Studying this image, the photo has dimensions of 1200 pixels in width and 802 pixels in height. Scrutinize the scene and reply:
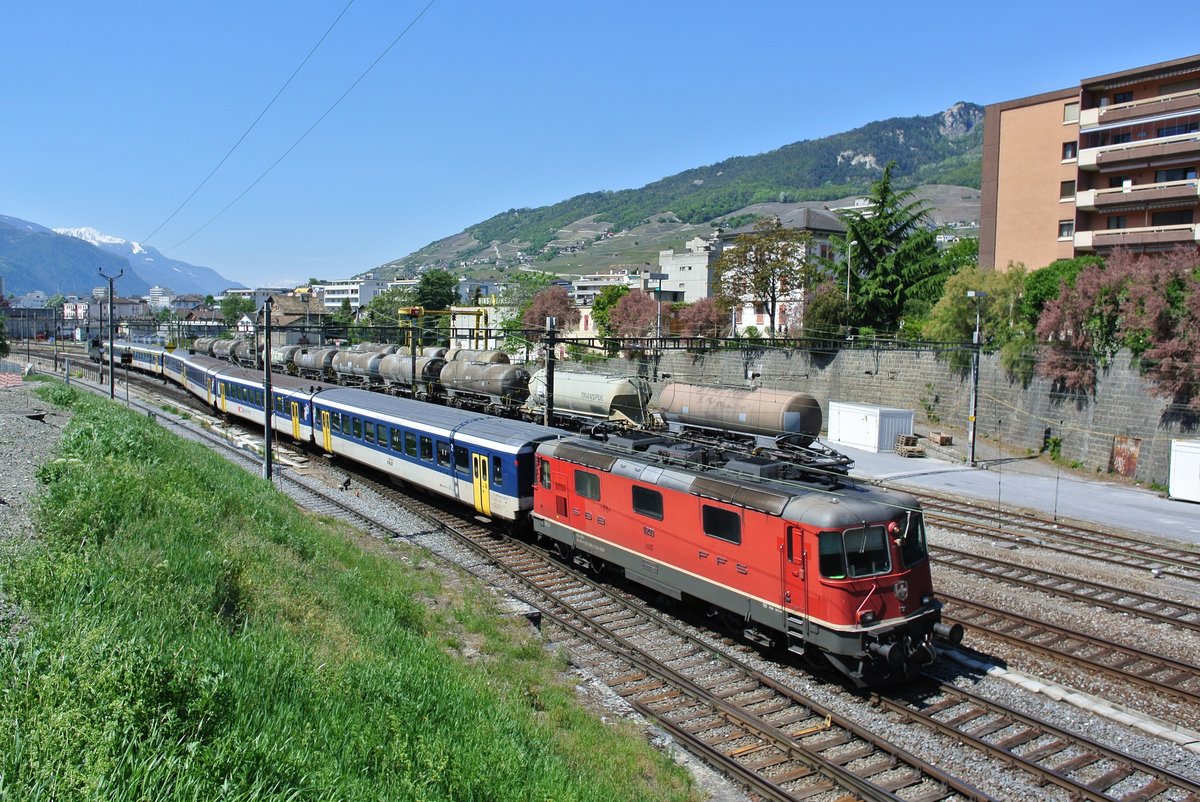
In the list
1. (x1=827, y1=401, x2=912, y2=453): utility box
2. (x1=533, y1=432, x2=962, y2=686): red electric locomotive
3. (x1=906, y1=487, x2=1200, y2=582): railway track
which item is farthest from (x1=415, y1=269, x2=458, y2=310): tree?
(x1=533, y1=432, x2=962, y2=686): red electric locomotive

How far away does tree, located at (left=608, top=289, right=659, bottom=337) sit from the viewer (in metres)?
64.3

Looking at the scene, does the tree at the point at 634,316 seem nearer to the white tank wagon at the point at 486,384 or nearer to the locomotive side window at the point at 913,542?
the white tank wagon at the point at 486,384

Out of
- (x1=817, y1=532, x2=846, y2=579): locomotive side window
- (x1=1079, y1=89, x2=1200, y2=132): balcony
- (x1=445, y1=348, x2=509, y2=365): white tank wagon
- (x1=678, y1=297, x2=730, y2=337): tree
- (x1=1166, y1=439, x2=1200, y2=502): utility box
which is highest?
(x1=1079, y1=89, x2=1200, y2=132): balcony

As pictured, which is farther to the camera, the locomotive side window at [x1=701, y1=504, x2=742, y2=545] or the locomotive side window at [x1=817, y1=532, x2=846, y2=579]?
the locomotive side window at [x1=701, y1=504, x2=742, y2=545]

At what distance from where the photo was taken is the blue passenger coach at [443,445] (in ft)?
63.0

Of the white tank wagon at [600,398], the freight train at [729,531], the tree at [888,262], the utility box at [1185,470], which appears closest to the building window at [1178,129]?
the tree at [888,262]

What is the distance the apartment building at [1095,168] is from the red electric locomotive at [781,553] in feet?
106

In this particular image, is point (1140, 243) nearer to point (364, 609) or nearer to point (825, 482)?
point (825, 482)

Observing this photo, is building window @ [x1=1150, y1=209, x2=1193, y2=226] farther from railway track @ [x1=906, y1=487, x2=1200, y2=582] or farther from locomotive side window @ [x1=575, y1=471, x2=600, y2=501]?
locomotive side window @ [x1=575, y1=471, x2=600, y2=501]

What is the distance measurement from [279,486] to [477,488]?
8.95 m

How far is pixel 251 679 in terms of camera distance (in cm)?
725

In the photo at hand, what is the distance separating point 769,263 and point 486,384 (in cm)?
2495

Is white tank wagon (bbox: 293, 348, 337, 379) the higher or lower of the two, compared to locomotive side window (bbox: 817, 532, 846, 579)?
higher

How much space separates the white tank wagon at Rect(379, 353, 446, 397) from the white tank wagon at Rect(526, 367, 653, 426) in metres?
7.26
